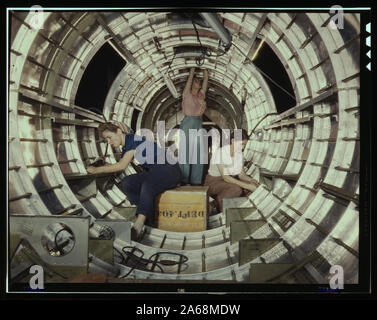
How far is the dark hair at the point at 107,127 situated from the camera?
11.0ft

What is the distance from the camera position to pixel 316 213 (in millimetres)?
3145


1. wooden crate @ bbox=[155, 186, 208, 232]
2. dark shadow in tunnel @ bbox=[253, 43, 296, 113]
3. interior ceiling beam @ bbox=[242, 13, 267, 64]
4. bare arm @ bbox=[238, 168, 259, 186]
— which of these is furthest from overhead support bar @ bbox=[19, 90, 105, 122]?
dark shadow in tunnel @ bbox=[253, 43, 296, 113]

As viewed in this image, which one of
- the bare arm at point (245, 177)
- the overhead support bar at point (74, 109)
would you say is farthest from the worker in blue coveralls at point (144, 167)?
the bare arm at point (245, 177)

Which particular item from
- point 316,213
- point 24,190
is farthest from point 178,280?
point 24,190

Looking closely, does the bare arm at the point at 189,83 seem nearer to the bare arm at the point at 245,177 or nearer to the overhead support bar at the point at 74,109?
the overhead support bar at the point at 74,109

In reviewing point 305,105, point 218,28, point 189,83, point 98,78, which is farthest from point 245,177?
point 98,78

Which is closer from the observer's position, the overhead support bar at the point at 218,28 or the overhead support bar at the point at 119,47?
the overhead support bar at the point at 218,28

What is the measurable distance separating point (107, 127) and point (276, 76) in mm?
2414

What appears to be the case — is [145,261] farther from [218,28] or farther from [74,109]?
[218,28]

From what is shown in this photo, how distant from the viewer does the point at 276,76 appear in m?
3.82

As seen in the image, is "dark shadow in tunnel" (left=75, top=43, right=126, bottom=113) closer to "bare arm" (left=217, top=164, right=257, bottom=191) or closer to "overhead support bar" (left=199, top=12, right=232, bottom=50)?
"overhead support bar" (left=199, top=12, right=232, bottom=50)

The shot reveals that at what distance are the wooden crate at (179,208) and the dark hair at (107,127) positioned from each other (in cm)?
101
